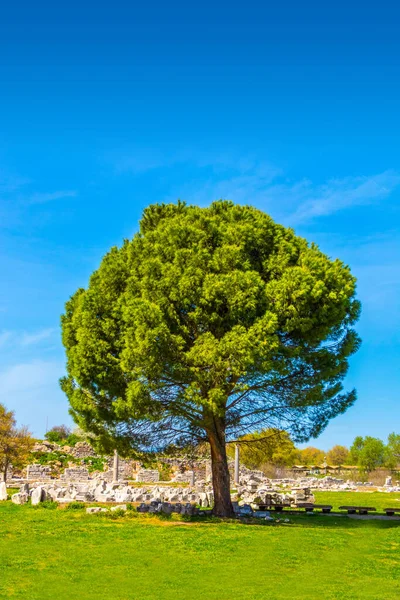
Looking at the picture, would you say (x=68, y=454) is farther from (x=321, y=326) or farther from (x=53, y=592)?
(x=53, y=592)

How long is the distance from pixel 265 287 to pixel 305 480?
125 feet

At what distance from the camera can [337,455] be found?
119 meters

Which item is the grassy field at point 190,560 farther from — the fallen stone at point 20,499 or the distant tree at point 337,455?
the distant tree at point 337,455

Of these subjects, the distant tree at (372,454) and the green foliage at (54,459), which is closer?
the green foliage at (54,459)

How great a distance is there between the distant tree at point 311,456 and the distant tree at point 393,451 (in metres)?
26.6

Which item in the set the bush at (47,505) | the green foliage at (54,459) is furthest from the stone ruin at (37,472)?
the bush at (47,505)

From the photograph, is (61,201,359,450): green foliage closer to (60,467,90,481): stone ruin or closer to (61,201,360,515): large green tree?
(61,201,360,515): large green tree

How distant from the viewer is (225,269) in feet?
64.3

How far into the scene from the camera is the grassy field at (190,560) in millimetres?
10586

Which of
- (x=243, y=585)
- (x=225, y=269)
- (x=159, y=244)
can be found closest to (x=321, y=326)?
(x=225, y=269)

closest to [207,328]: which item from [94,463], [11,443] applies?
[11,443]

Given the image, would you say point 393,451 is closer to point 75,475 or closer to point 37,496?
point 75,475

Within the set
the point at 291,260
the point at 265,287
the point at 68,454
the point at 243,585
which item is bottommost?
the point at 243,585

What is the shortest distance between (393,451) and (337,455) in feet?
137
